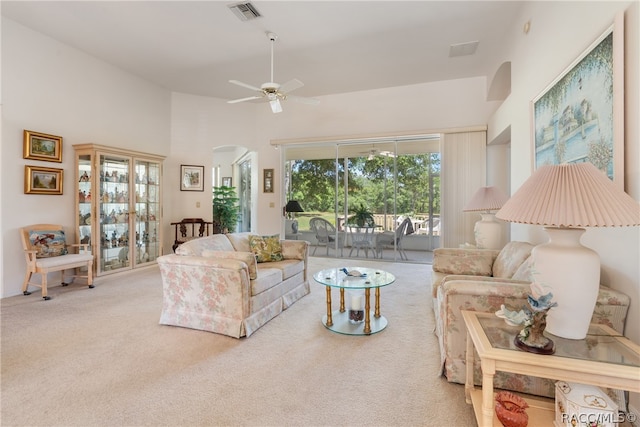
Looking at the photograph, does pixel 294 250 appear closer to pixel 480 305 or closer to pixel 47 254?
pixel 480 305

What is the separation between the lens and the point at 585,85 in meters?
1.95

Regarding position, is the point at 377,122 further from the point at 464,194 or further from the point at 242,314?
the point at 242,314

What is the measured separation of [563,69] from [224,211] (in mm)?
6307

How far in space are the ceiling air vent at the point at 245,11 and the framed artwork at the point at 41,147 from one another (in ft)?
9.95

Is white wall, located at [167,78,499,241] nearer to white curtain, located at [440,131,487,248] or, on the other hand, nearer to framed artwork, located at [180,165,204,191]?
framed artwork, located at [180,165,204,191]

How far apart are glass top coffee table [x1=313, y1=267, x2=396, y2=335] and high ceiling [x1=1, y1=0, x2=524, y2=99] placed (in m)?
2.89

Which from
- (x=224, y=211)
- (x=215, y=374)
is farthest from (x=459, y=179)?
(x=224, y=211)

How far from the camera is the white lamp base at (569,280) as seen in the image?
52.5 inches

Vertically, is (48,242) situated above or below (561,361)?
above

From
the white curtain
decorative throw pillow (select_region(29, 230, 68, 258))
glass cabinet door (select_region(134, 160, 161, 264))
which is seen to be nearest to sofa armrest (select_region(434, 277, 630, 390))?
the white curtain

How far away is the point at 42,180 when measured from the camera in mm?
3988

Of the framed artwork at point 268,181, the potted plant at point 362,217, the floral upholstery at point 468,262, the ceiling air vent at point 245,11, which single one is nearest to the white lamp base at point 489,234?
the floral upholstery at point 468,262

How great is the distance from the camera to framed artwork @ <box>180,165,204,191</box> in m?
6.13

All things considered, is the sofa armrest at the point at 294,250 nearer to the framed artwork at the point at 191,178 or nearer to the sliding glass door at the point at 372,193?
the sliding glass door at the point at 372,193
